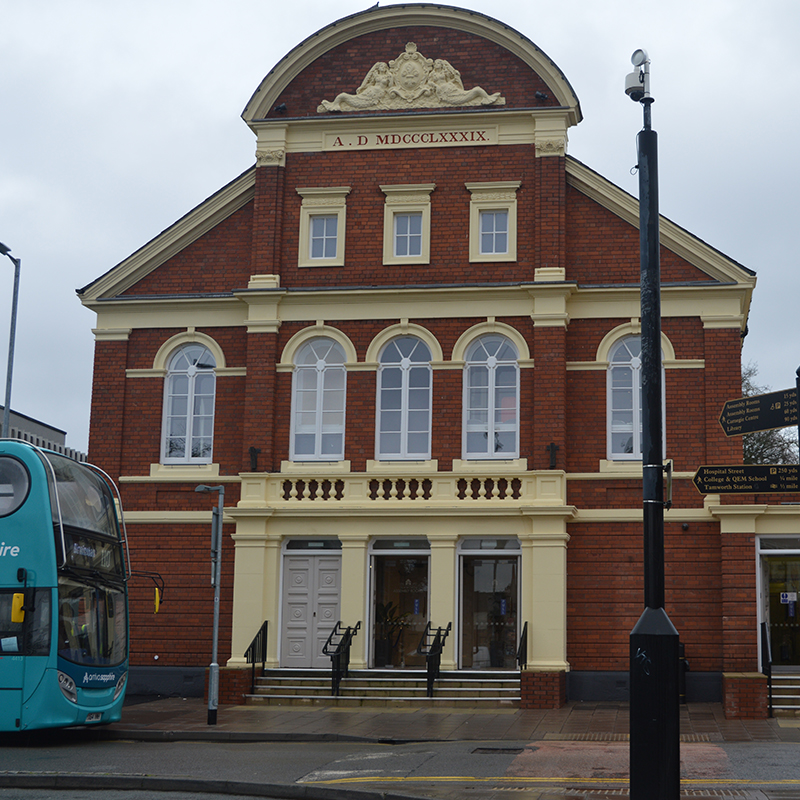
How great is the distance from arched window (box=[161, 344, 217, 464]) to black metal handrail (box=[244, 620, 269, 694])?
384 cm

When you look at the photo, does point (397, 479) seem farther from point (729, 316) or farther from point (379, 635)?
point (729, 316)

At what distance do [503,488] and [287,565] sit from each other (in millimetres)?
4589

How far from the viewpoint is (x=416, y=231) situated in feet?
74.9

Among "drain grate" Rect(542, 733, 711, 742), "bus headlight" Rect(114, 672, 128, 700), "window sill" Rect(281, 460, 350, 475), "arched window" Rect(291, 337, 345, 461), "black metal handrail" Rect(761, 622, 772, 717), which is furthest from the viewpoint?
"arched window" Rect(291, 337, 345, 461)

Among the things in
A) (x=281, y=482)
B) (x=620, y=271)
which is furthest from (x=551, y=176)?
(x=281, y=482)

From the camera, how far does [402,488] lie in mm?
21906

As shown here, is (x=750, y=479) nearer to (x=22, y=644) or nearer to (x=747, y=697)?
(x=747, y=697)

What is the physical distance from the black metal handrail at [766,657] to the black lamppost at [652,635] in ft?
35.8

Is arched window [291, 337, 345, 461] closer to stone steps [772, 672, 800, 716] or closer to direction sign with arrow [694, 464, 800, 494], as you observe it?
stone steps [772, 672, 800, 716]

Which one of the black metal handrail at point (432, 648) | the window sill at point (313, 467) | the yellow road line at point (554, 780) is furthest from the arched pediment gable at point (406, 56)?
the yellow road line at point (554, 780)

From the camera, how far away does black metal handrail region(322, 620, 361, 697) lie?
20.2 m

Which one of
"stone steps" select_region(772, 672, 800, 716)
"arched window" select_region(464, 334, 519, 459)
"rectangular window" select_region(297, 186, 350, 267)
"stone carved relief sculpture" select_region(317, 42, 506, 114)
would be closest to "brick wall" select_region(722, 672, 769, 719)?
"stone steps" select_region(772, 672, 800, 716)

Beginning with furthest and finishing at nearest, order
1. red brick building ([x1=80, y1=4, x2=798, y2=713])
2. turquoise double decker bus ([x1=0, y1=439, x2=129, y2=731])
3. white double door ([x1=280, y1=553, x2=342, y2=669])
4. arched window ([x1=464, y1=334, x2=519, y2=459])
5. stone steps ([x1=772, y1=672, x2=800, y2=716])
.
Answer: arched window ([x1=464, y1=334, x2=519, y2=459]) < white double door ([x1=280, y1=553, x2=342, y2=669]) < red brick building ([x1=80, y1=4, x2=798, y2=713]) < stone steps ([x1=772, y1=672, x2=800, y2=716]) < turquoise double decker bus ([x1=0, y1=439, x2=129, y2=731])

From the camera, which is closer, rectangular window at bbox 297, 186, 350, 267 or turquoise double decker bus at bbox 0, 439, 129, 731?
turquoise double decker bus at bbox 0, 439, 129, 731
